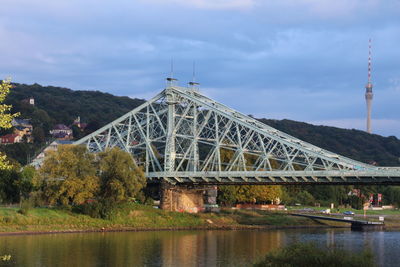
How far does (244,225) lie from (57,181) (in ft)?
99.4

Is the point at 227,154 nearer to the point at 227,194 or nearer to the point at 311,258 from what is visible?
the point at 227,194

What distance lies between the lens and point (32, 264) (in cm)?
5634

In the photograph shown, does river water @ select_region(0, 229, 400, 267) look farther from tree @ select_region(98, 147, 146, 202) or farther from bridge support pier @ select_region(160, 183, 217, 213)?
bridge support pier @ select_region(160, 183, 217, 213)

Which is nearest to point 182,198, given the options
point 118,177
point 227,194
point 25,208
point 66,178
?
point 227,194

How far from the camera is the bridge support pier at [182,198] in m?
104

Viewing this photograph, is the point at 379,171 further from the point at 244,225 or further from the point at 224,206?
the point at 224,206

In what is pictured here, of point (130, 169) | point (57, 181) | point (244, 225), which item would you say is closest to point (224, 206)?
point (244, 225)

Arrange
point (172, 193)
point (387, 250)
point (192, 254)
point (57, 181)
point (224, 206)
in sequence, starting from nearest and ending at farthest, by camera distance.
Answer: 1. point (192, 254)
2. point (387, 250)
3. point (57, 181)
4. point (172, 193)
5. point (224, 206)

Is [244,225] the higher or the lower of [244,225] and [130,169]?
the lower

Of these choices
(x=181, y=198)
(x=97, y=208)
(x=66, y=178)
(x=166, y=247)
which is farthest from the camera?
(x=181, y=198)

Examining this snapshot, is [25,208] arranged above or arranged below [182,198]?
below

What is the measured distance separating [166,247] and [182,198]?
114ft

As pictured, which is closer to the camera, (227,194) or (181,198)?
(181,198)

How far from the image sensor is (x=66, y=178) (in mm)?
87938
